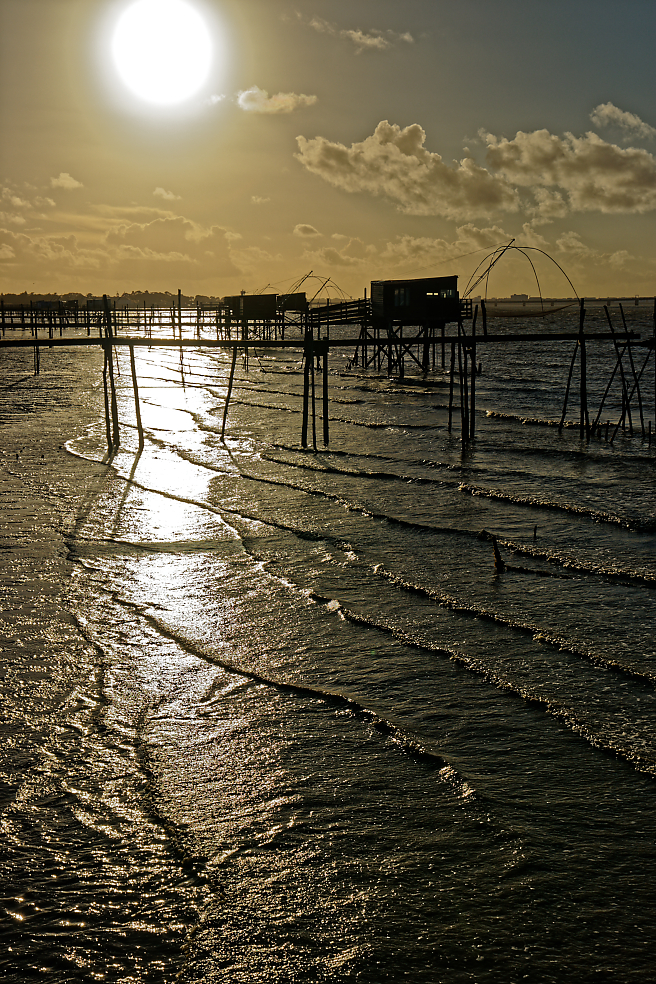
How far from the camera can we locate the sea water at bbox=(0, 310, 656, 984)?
423 cm

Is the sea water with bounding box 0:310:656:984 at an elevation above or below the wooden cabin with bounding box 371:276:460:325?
below

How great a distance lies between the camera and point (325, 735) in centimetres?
619

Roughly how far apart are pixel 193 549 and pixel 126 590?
1738 millimetres

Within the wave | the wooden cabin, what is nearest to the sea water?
the wave

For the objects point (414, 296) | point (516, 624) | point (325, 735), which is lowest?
point (325, 735)

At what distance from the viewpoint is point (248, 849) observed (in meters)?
4.87

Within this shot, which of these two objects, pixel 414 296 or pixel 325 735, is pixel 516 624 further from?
pixel 414 296

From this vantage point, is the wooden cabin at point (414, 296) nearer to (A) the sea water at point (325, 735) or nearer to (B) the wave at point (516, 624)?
(A) the sea water at point (325, 735)

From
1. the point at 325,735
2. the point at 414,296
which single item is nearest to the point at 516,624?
the point at 325,735

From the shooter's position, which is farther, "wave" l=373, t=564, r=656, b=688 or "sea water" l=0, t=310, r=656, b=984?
"wave" l=373, t=564, r=656, b=688

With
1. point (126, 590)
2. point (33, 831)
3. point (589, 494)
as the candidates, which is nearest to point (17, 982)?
point (33, 831)

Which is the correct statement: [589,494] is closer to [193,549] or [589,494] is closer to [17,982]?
[193,549]

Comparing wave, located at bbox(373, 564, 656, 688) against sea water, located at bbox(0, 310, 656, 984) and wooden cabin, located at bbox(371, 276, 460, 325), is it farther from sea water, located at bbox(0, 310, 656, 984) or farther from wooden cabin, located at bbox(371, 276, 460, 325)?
wooden cabin, located at bbox(371, 276, 460, 325)

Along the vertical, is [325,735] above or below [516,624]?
below
